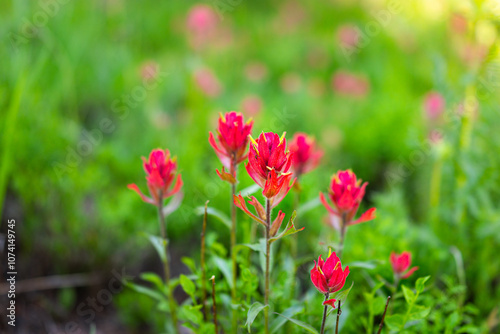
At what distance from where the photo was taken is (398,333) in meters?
1.09

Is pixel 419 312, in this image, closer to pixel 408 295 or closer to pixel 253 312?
pixel 408 295

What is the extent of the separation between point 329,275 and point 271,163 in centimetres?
26

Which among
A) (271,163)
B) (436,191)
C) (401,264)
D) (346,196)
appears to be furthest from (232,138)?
(436,191)

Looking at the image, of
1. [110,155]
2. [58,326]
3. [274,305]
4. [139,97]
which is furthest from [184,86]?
[274,305]

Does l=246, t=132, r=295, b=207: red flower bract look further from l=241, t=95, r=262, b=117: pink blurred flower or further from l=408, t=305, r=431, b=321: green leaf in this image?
l=241, t=95, r=262, b=117: pink blurred flower

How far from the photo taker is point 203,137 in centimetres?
272

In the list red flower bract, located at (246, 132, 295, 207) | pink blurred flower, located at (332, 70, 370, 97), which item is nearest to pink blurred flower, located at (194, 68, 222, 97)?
pink blurred flower, located at (332, 70, 370, 97)

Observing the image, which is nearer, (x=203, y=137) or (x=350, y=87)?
(x=203, y=137)

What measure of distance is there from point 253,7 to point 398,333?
5.27 m

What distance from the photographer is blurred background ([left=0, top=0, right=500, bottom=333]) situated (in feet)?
5.50

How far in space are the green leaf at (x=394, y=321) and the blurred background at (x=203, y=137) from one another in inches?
8.2

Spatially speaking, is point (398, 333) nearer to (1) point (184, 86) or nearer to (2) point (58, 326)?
(2) point (58, 326)

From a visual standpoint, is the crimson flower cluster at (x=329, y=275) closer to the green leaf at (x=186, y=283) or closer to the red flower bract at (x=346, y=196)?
the red flower bract at (x=346, y=196)

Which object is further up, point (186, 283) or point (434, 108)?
point (434, 108)
